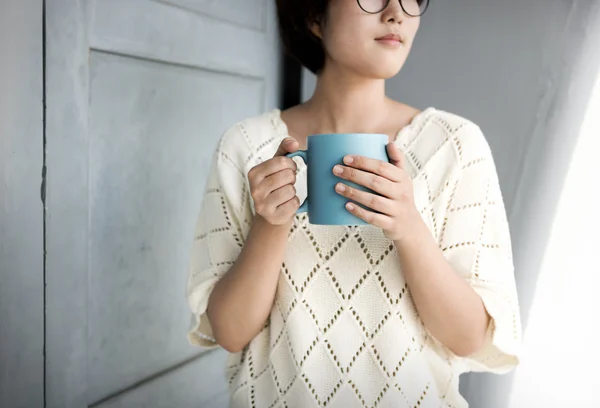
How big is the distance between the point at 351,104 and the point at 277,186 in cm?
32

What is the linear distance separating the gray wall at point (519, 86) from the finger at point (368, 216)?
671mm

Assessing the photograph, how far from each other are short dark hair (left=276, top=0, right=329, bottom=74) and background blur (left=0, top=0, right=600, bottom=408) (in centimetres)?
28

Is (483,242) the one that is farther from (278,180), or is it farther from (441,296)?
(278,180)

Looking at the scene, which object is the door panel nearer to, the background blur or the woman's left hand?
the background blur

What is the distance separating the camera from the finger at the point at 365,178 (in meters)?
0.62

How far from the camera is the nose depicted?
81 centimetres

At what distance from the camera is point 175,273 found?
4.14ft

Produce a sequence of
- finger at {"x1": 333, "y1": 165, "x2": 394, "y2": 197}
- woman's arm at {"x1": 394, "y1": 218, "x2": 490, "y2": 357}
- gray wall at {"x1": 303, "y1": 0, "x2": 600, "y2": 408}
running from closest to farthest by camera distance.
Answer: finger at {"x1": 333, "y1": 165, "x2": 394, "y2": 197}, woman's arm at {"x1": 394, "y1": 218, "x2": 490, "y2": 357}, gray wall at {"x1": 303, "y1": 0, "x2": 600, "y2": 408}

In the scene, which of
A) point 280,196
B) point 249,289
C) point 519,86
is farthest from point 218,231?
point 519,86

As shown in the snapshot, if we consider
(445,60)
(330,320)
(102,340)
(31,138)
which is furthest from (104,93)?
(445,60)

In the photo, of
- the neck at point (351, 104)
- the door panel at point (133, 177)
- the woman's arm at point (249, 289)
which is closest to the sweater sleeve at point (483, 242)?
the neck at point (351, 104)

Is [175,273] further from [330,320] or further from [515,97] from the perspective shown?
[515,97]

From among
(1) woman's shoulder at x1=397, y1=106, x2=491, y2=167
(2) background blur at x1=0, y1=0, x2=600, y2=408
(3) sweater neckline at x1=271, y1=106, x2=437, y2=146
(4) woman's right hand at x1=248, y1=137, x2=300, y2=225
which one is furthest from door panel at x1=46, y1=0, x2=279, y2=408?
(1) woman's shoulder at x1=397, y1=106, x2=491, y2=167

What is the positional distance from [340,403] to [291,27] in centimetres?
72
